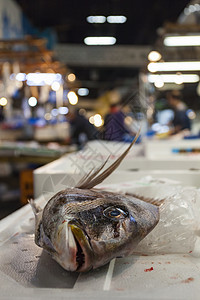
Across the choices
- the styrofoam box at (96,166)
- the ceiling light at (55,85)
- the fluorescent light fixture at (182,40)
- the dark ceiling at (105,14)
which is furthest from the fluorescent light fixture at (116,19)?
the styrofoam box at (96,166)

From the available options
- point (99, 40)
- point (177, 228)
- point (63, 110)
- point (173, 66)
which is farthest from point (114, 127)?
point (63, 110)

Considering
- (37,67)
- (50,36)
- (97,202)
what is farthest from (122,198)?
(50,36)

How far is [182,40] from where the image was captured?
604 centimetres

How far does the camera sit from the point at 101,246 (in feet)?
3.20

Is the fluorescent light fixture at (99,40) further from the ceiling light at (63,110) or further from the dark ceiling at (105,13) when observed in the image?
the ceiling light at (63,110)

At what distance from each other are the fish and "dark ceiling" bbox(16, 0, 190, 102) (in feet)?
30.4

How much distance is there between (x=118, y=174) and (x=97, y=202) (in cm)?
119

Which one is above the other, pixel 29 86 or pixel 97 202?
pixel 29 86

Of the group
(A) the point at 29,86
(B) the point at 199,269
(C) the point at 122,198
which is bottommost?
(B) the point at 199,269

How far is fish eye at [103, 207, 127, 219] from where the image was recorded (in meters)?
1.07

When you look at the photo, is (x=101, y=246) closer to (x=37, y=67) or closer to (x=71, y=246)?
(x=71, y=246)

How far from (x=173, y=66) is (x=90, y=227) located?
712cm

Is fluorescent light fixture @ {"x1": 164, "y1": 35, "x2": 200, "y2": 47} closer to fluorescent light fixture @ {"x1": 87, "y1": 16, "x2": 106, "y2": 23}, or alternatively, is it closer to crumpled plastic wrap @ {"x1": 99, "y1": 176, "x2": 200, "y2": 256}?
crumpled plastic wrap @ {"x1": 99, "y1": 176, "x2": 200, "y2": 256}

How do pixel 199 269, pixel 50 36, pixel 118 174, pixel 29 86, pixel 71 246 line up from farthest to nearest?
pixel 50 36, pixel 29 86, pixel 118 174, pixel 199 269, pixel 71 246
